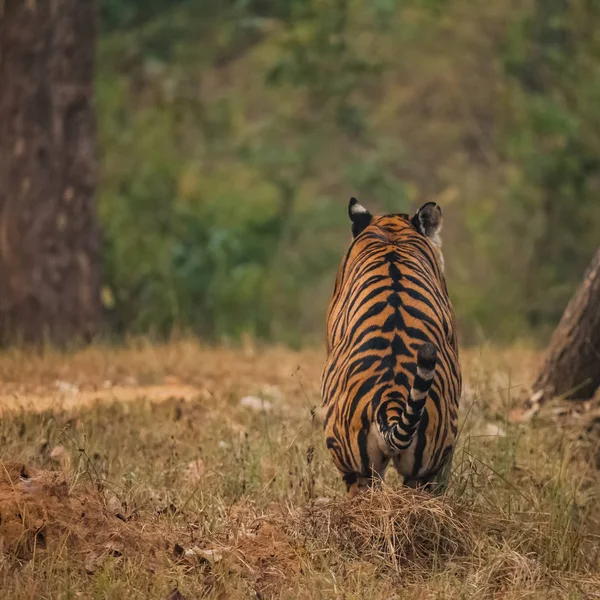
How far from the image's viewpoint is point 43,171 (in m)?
10.3

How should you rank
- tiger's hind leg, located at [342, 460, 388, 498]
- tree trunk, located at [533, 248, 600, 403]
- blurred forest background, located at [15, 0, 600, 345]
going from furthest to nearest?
blurred forest background, located at [15, 0, 600, 345] < tree trunk, located at [533, 248, 600, 403] < tiger's hind leg, located at [342, 460, 388, 498]

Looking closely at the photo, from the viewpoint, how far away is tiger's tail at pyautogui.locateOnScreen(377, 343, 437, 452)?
439cm

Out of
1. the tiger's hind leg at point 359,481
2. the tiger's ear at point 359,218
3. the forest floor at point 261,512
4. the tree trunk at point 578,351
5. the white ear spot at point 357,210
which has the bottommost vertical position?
the forest floor at point 261,512

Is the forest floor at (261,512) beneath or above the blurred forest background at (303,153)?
beneath

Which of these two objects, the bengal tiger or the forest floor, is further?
the bengal tiger

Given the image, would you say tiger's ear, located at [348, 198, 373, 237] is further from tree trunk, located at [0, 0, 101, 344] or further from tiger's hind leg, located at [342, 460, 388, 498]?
tree trunk, located at [0, 0, 101, 344]

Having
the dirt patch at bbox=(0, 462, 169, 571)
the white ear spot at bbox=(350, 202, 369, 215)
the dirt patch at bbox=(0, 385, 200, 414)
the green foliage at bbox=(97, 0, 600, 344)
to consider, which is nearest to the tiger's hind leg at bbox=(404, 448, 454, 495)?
the dirt patch at bbox=(0, 462, 169, 571)

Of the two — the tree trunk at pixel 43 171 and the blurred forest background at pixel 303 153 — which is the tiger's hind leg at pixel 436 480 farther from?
the blurred forest background at pixel 303 153

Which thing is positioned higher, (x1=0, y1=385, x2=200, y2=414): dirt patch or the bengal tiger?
the bengal tiger

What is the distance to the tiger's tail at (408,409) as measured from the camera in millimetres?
4395

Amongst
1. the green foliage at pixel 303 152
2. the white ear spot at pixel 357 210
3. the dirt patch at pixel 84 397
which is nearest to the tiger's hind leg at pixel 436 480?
the white ear spot at pixel 357 210

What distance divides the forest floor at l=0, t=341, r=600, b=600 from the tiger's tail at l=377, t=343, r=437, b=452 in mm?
296

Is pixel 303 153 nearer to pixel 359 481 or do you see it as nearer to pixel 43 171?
pixel 43 171

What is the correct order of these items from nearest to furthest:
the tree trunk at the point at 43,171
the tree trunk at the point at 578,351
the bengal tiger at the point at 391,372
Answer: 1. the bengal tiger at the point at 391,372
2. the tree trunk at the point at 578,351
3. the tree trunk at the point at 43,171
